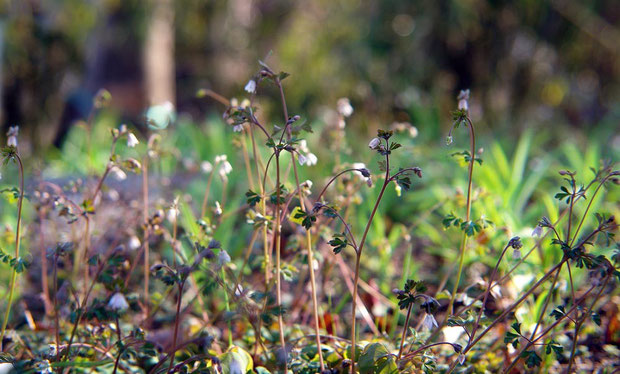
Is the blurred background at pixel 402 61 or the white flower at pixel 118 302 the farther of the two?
the blurred background at pixel 402 61

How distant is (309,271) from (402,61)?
13.5 ft

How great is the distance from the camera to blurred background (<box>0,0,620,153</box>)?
506 cm

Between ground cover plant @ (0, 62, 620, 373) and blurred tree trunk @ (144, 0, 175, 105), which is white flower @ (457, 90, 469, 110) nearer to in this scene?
ground cover plant @ (0, 62, 620, 373)

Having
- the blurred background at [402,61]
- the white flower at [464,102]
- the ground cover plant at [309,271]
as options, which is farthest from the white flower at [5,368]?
the blurred background at [402,61]

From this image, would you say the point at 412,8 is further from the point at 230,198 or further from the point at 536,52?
the point at 230,198

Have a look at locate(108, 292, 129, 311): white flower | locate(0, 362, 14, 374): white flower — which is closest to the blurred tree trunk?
locate(0, 362, 14, 374): white flower

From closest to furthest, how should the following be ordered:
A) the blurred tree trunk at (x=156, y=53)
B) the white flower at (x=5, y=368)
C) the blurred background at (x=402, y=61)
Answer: the white flower at (x=5, y=368)
the blurred background at (x=402, y=61)
the blurred tree trunk at (x=156, y=53)

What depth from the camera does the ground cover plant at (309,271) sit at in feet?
4.48

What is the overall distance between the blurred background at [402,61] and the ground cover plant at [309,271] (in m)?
2.09

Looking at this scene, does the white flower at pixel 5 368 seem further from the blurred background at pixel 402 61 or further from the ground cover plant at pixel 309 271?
the blurred background at pixel 402 61

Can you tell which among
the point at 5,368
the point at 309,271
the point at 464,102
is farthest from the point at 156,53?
the point at 464,102

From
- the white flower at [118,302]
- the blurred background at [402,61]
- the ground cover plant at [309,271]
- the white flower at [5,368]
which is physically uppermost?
the blurred background at [402,61]

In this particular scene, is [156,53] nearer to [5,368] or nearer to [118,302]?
[5,368]

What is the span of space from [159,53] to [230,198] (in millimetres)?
3283
